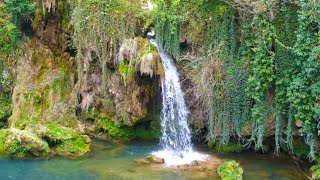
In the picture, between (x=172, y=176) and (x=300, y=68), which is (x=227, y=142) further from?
(x=300, y=68)

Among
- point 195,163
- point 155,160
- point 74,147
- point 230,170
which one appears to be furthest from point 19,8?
point 230,170

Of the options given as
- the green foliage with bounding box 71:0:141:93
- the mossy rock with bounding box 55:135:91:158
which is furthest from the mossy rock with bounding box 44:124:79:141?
the green foliage with bounding box 71:0:141:93

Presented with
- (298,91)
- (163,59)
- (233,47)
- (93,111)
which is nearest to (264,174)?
(298,91)

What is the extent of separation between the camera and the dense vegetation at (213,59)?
1236 centimetres

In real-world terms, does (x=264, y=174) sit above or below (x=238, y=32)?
below

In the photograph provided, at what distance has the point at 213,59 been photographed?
45.4 feet

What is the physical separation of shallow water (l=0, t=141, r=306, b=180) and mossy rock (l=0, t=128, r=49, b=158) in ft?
1.10

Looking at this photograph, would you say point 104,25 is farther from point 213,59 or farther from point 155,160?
point 155,160

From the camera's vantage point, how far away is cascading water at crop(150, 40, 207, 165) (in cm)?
1466

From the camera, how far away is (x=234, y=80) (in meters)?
13.7

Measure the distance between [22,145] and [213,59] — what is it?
6880 millimetres

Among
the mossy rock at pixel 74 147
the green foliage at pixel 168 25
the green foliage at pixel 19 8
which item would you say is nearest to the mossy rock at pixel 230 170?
the green foliage at pixel 168 25

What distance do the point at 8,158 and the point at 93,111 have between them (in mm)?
3914

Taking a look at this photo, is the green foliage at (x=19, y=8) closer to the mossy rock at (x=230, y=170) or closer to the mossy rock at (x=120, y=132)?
the mossy rock at (x=120, y=132)
